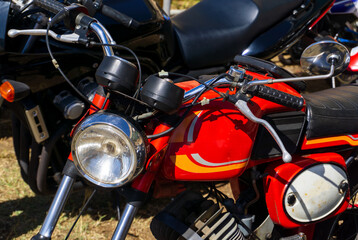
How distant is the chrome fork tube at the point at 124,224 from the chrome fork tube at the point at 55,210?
194 mm

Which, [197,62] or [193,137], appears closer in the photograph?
[193,137]

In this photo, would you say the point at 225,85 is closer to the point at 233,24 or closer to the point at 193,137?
the point at 193,137

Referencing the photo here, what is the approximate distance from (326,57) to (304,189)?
0.55m

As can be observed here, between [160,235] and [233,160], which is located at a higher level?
[233,160]

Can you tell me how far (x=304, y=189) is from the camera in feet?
5.81

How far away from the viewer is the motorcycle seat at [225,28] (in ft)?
9.28

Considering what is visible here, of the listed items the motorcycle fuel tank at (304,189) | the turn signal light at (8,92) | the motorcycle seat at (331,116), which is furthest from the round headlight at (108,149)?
the turn signal light at (8,92)

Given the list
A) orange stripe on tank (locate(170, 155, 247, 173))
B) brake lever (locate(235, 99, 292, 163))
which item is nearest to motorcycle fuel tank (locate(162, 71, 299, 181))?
orange stripe on tank (locate(170, 155, 247, 173))

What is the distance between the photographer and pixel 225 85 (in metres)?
1.57

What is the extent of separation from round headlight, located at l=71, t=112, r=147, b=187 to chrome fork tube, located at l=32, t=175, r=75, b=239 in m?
0.10

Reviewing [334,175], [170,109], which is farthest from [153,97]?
[334,175]

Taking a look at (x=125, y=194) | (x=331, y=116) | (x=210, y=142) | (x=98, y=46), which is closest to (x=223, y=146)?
(x=210, y=142)

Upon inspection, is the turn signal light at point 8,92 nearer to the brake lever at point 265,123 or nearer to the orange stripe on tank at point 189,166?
the orange stripe on tank at point 189,166

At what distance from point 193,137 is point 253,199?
52cm
